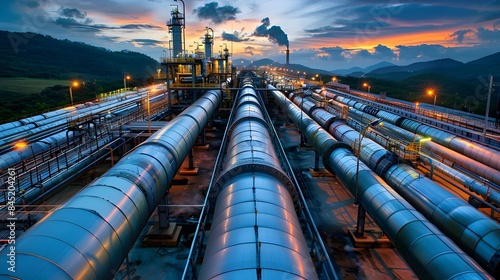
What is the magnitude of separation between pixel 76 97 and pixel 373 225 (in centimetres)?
7714

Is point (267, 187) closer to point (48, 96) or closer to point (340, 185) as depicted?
point (340, 185)

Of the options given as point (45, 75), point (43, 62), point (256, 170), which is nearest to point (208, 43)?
point (256, 170)

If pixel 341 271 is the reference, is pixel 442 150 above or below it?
above

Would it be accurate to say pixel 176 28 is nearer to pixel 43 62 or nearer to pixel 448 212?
pixel 448 212

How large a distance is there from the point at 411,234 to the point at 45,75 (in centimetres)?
14980

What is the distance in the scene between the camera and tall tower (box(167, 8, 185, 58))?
37125mm

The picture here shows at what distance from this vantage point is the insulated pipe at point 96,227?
5.84 metres

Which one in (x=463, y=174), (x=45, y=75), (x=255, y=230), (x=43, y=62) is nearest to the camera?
(x=255, y=230)

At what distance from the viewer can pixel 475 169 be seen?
20.8 metres

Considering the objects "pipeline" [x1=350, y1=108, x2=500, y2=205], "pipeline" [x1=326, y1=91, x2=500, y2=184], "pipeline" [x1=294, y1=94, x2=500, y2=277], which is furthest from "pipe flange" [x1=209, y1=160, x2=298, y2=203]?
"pipeline" [x1=326, y1=91, x2=500, y2=184]

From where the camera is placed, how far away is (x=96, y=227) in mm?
7246

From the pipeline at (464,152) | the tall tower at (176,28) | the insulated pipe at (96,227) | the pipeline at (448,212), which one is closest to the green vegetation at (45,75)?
the tall tower at (176,28)

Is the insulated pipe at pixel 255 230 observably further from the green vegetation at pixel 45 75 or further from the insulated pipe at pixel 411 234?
the green vegetation at pixel 45 75

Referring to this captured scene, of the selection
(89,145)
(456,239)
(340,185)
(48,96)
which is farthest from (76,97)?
(456,239)
